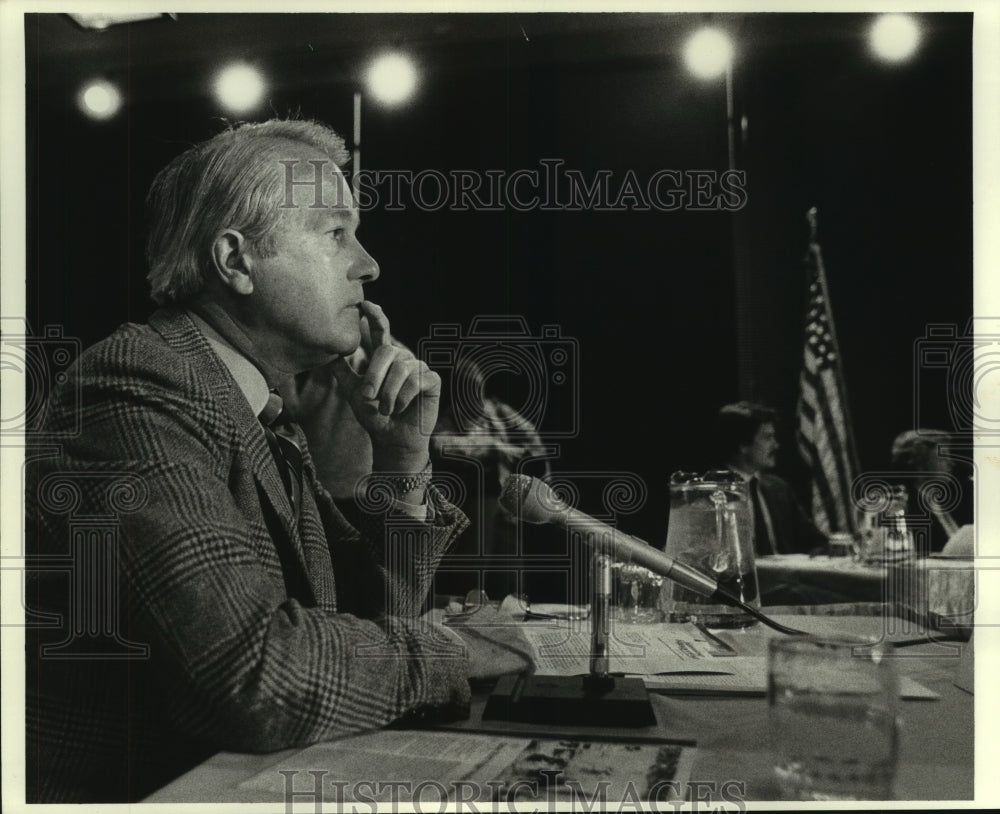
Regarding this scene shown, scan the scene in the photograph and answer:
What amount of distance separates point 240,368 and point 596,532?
64 cm

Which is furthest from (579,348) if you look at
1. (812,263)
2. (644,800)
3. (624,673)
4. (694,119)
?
(812,263)

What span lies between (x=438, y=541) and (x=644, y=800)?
2.47 ft

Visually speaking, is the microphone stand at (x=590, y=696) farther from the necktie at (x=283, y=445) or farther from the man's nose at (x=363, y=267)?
the man's nose at (x=363, y=267)

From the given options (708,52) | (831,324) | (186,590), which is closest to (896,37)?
(708,52)

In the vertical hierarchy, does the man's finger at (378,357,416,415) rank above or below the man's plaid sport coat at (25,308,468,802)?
above

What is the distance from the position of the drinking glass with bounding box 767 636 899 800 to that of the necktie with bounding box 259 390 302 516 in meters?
0.92

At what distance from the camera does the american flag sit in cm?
356

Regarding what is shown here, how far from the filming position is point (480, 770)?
78 cm

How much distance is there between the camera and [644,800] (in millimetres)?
759

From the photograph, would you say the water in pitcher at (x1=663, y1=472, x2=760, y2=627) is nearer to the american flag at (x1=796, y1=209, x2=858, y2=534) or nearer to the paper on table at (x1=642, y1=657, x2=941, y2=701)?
the paper on table at (x1=642, y1=657, x2=941, y2=701)

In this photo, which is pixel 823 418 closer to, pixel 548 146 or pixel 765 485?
pixel 765 485

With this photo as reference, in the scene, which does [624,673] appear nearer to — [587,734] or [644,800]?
[587,734]

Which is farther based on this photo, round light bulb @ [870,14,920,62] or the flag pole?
the flag pole
